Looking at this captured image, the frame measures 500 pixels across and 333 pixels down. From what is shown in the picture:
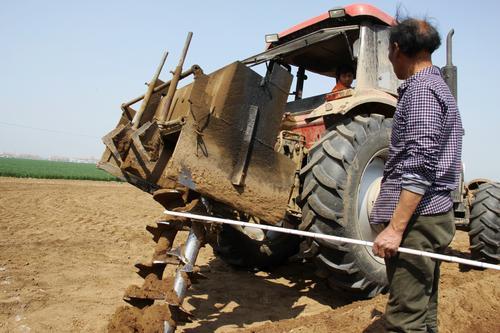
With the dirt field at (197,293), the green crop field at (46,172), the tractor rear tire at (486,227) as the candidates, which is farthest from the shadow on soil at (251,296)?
the green crop field at (46,172)

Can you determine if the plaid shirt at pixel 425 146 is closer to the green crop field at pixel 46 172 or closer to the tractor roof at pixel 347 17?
the tractor roof at pixel 347 17

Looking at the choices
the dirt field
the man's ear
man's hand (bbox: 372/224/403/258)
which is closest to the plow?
man's hand (bbox: 372/224/403/258)

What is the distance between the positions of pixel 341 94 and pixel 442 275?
248 cm

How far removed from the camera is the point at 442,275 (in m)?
4.48

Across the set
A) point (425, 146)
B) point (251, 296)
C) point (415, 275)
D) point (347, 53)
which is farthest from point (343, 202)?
point (347, 53)

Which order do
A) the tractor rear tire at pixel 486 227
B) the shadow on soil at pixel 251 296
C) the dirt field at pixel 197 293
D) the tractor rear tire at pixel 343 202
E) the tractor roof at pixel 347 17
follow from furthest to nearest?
the tractor rear tire at pixel 486 227, the tractor roof at pixel 347 17, the shadow on soil at pixel 251 296, the tractor rear tire at pixel 343 202, the dirt field at pixel 197 293

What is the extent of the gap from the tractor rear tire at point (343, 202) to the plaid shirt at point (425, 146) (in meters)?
1.09

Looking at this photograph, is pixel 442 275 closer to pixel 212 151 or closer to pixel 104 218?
pixel 212 151

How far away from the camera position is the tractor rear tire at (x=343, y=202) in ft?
9.89

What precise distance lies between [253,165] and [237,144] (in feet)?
0.64

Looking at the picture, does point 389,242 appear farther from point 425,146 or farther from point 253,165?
point 253,165

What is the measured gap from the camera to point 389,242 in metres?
1.75

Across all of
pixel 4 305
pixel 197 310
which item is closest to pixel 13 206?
pixel 4 305

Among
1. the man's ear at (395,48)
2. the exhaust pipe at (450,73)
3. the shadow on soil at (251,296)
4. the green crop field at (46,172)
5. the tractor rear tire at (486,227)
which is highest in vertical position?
the exhaust pipe at (450,73)
